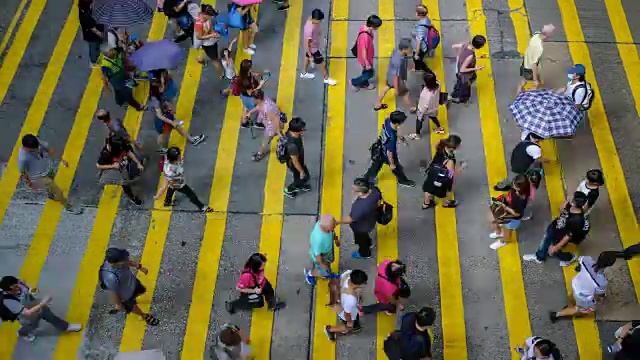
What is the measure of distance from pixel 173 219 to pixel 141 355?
3.12 m

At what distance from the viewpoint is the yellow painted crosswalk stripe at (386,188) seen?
31.2ft

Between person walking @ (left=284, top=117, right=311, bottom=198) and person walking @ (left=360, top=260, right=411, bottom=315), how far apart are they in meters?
2.36

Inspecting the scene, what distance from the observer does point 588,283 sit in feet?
28.0

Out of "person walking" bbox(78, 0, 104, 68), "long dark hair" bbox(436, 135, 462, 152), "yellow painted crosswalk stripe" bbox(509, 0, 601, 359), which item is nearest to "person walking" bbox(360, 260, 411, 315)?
"long dark hair" bbox(436, 135, 462, 152)

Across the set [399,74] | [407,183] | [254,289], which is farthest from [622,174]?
[254,289]

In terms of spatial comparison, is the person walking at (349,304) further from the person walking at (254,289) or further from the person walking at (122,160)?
the person walking at (122,160)

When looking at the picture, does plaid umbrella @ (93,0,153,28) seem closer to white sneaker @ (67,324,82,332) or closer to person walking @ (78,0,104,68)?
person walking @ (78,0,104,68)

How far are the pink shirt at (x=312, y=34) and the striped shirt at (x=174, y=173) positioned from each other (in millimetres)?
3788

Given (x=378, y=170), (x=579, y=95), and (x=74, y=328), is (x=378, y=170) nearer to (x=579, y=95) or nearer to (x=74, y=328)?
(x=579, y=95)

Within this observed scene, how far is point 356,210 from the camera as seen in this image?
9250 millimetres

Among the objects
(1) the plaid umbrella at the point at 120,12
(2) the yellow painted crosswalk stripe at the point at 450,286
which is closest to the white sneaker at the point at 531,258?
(2) the yellow painted crosswalk stripe at the point at 450,286

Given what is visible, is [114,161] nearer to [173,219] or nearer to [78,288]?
[173,219]

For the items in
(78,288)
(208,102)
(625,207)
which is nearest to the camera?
(78,288)

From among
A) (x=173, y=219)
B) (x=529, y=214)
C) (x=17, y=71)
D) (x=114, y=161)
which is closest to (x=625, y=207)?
(x=529, y=214)
